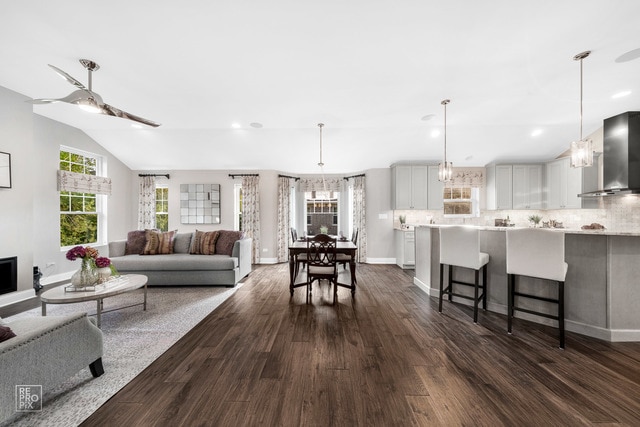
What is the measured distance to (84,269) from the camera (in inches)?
105

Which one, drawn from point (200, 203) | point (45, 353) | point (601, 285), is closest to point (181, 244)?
point (200, 203)

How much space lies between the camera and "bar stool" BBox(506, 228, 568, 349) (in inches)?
89.6

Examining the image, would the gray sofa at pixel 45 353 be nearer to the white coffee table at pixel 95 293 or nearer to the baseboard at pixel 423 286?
the white coffee table at pixel 95 293

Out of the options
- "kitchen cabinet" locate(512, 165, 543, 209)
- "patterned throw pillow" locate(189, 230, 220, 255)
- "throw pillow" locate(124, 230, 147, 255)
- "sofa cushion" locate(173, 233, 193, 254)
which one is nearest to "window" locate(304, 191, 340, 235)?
"patterned throw pillow" locate(189, 230, 220, 255)

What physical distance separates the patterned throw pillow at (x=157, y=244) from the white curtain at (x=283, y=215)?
255cm

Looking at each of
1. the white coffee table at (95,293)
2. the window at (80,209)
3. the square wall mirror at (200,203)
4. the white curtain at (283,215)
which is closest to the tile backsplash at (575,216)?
the white curtain at (283,215)

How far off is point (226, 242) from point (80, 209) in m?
3.49

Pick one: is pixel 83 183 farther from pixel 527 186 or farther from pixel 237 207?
pixel 527 186

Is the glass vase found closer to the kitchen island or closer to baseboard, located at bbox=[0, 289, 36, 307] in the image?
baseboard, located at bbox=[0, 289, 36, 307]

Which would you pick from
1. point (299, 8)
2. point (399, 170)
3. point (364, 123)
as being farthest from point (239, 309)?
point (399, 170)

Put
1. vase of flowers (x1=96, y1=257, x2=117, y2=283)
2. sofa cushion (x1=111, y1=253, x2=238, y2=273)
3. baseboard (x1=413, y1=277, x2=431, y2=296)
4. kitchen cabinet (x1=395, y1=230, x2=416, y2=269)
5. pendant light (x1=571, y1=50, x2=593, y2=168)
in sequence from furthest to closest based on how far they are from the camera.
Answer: kitchen cabinet (x1=395, y1=230, x2=416, y2=269) < sofa cushion (x1=111, y1=253, x2=238, y2=273) < baseboard (x1=413, y1=277, x2=431, y2=296) < vase of flowers (x1=96, y1=257, x2=117, y2=283) < pendant light (x1=571, y1=50, x2=593, y2=168)

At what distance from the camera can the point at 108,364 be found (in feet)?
6.59

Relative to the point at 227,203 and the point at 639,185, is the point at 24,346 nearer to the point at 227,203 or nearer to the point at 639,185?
the point at 227,203
